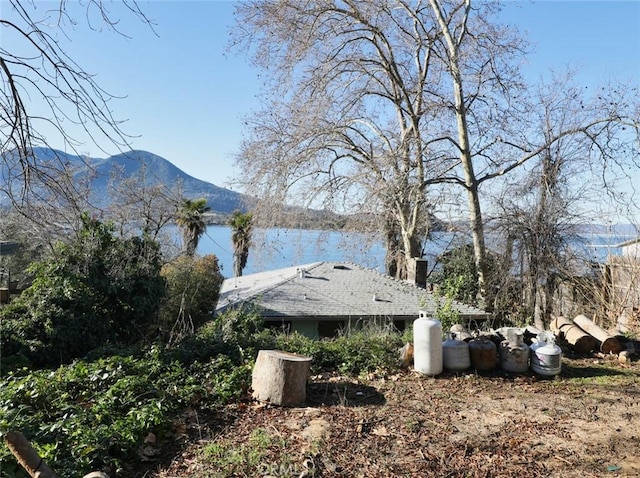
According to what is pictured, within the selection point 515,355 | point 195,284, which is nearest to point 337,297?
point 195,284

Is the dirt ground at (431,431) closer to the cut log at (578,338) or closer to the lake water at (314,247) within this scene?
the cut log at (578,338)

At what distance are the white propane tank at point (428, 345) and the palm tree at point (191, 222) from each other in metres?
17.6

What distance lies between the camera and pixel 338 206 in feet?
50.6

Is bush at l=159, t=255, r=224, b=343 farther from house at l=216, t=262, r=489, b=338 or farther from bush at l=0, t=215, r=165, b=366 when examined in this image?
bush at l=0, t=215, r=165, b=366

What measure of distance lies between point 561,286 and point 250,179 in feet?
32.2

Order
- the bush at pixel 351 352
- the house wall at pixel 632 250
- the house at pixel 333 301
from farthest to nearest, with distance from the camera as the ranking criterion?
the house at pixel 333 301, the house wall at pixel 632 250, the bush at pixel 351 352

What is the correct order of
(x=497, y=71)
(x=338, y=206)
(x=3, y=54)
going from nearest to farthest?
1. (x=3, y=54)
2. (x=497, y=71)
3. (x=338, y=206)

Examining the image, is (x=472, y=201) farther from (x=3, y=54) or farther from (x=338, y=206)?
(x=3, y=54)

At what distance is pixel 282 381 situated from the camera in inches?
182

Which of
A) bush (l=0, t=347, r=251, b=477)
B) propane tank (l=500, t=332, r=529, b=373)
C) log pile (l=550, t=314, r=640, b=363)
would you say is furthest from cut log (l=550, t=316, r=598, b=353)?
bush (l=0, t=347, r=251, b=477)

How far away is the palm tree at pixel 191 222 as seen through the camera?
22281 mm

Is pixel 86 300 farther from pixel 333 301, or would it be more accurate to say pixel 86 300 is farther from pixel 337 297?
pixel 337 297

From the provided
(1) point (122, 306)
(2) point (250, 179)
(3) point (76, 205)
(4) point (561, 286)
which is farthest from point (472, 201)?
(3) point (76, 205)

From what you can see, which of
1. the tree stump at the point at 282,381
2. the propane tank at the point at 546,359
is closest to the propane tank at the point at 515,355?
the propane tank at the point at 546,359
